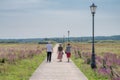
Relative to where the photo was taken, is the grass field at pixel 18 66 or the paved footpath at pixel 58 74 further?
the grass field at pixel 18 66

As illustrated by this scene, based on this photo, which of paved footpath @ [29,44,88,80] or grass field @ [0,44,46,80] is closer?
paved footpath @ [29,44,88,80]

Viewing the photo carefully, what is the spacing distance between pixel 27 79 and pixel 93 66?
24.9 ft

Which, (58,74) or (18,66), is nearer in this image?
(58,74)

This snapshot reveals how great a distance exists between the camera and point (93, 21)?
81.1ft

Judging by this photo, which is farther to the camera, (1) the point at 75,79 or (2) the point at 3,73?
(2) the point at 3,73

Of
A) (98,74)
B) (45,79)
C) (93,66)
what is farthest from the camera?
(93,66)

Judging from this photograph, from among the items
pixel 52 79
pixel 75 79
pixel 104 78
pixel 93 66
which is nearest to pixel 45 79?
pixel 52 79

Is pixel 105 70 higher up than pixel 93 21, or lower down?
lower down

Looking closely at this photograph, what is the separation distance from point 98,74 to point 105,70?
0.50 m

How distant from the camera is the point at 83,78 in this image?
17.8 m

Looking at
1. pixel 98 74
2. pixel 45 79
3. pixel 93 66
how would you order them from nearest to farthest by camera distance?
pixel 45 79 < pixel 98 74 < pixel 93 66

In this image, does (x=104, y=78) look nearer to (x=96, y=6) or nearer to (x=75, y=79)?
(x=75, y=79)

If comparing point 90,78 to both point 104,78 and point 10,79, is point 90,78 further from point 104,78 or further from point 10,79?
point 10,79

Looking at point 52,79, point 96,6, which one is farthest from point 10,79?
point 96,6
